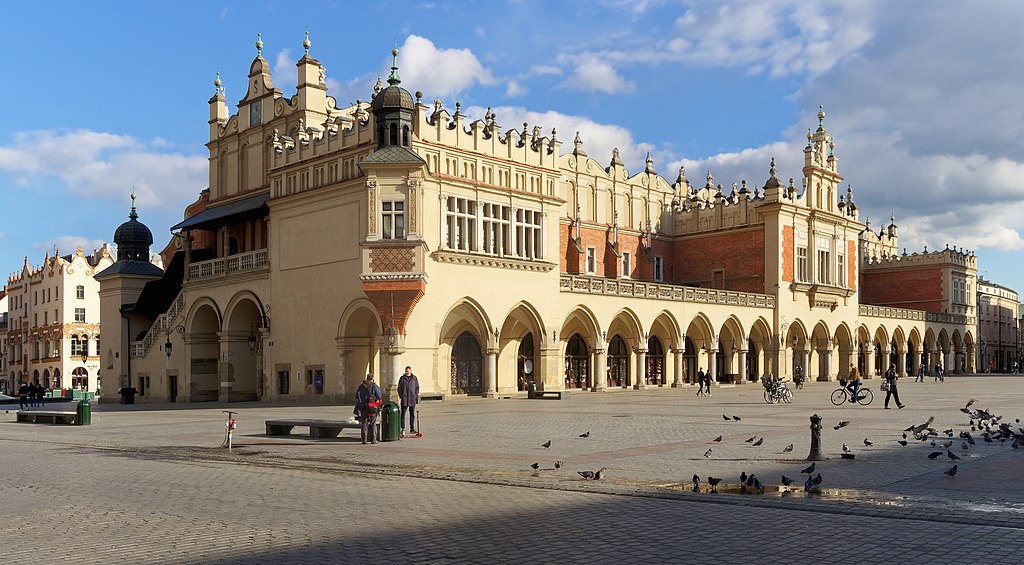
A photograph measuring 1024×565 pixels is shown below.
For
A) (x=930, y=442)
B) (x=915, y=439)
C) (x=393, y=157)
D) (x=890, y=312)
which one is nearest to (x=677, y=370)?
(x=393, y=157)

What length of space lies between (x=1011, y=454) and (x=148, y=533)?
1430 cm

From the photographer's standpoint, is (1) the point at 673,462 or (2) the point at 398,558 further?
(1) the point at 673,462

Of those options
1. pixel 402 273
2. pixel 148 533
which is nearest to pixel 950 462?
pixel 148 533

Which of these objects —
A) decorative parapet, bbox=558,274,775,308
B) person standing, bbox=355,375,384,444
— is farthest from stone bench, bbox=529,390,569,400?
person standing, bbox=355,375,384,444

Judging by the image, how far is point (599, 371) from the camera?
166ft

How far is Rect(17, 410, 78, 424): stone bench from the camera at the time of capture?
31895 mm

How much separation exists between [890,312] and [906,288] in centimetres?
1258

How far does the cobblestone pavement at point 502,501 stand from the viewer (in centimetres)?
933

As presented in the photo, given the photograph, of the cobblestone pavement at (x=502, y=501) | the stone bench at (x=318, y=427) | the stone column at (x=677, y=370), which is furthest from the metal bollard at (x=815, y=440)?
the stone column at (x=677, y=370)

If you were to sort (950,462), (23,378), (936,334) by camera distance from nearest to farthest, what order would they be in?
(950,462) → (936,334) → (23,378)

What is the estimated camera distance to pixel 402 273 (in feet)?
129

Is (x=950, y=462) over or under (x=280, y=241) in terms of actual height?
under

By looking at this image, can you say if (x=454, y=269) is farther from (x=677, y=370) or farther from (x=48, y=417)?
(x=677, y=370)

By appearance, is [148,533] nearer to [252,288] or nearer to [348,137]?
[348,137]
